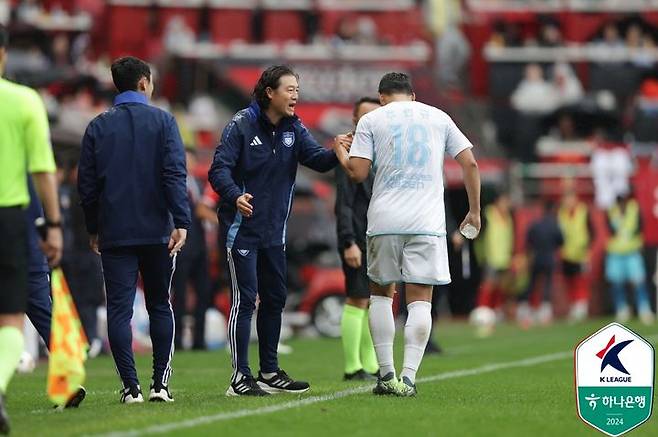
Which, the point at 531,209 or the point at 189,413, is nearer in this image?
the point at 189,413

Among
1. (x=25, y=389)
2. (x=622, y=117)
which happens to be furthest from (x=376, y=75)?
(x=25, y=389)

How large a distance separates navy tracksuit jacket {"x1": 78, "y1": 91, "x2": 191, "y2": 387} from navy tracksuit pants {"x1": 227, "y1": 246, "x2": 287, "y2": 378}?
0.59 meters

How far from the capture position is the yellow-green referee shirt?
8344mm

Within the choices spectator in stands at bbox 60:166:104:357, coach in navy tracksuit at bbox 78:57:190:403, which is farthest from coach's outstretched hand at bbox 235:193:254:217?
spectator in stands at bbox 60:166:104:357

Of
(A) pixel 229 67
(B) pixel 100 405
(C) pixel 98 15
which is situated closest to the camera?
(B) pixel 100 405

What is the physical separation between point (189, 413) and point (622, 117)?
875 inches

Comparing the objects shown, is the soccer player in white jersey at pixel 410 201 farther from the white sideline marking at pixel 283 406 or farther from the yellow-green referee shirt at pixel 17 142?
the yellow-green referee shirt at pixel 17 142

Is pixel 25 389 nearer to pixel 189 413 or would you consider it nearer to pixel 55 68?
pixel 189 413

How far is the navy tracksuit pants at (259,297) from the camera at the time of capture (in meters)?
10.3

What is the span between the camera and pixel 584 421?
8.56m

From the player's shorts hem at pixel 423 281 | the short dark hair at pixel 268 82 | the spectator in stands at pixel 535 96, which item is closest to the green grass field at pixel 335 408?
the player's shorts hem at pixel 423 281

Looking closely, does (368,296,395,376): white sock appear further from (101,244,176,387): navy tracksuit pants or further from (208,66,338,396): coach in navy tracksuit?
(101,244,176,387): navy tracksuit pants

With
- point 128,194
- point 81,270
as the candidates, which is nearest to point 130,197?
point 128,194

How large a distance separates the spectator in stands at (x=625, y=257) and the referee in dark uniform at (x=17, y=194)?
1736 cm
